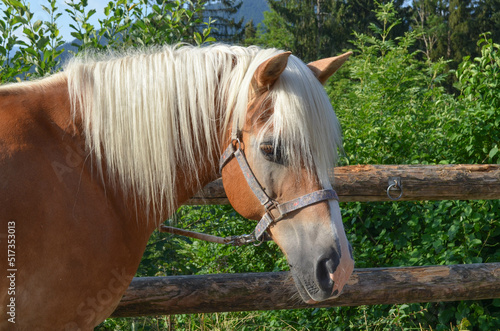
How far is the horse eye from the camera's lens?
1.60 m

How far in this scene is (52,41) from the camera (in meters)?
3.07

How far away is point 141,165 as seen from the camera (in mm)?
1628

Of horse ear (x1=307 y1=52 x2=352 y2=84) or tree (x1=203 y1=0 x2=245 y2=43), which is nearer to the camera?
horse ear (x1=307 y1=52 x2=352 y2=84)

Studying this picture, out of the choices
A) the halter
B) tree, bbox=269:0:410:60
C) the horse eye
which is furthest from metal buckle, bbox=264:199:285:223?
tree, bbox=269:0:410:60

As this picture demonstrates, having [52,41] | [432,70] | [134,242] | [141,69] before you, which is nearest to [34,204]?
[134,242]

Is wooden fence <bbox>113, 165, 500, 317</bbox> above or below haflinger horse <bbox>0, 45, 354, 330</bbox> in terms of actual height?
below

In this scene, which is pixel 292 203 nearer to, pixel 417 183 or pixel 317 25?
pixel 417 183

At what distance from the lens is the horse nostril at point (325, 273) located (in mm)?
1528

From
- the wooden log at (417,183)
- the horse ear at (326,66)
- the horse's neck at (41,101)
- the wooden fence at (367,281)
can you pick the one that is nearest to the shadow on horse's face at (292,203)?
the horse ear at (326,66)

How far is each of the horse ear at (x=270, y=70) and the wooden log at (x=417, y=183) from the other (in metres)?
1.30

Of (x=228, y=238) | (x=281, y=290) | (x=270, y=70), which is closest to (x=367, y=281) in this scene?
(x=281, y=290)

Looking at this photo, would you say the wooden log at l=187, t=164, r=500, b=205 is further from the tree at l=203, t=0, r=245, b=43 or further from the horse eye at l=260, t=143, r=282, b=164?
the tree at l=203, t=0, r=245, b=43

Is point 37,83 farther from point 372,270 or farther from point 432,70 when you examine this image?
point 432,70

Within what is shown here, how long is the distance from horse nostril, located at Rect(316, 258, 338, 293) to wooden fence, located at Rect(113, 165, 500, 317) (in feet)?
3.33
